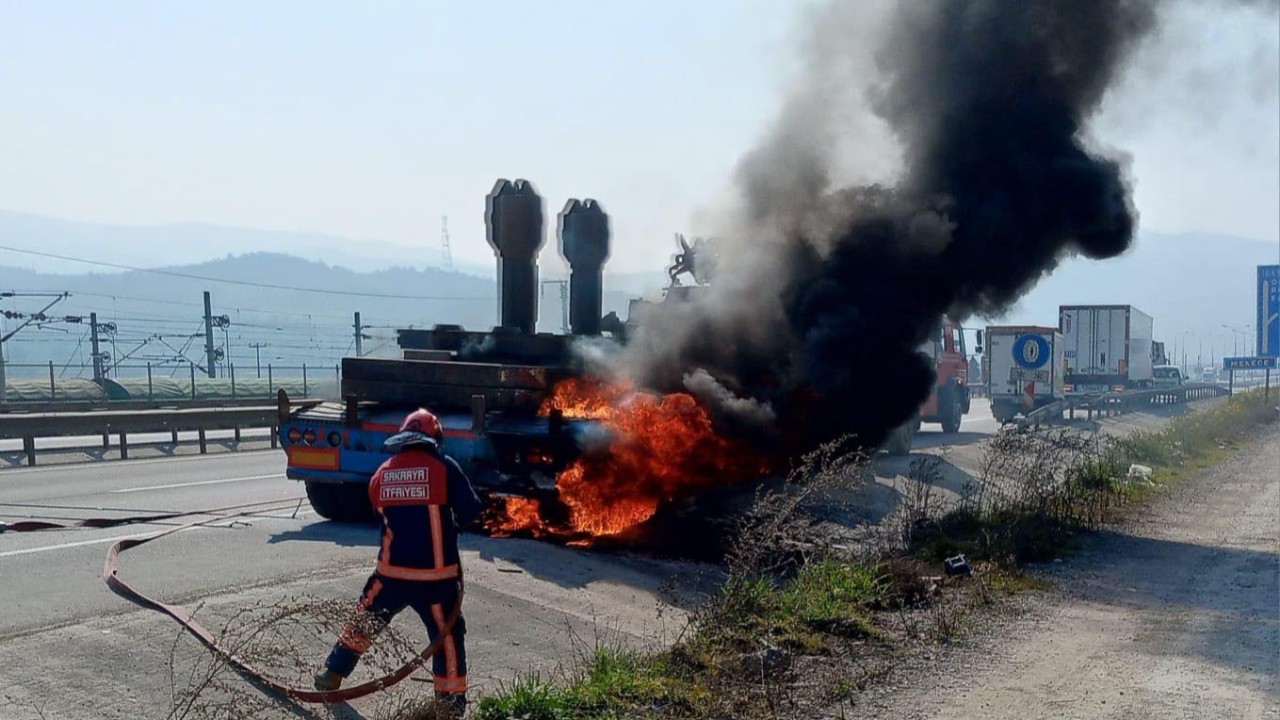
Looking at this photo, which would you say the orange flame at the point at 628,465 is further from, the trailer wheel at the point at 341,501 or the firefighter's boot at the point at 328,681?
the firefighter's boot at the point at 328,681

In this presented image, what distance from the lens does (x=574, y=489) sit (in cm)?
971

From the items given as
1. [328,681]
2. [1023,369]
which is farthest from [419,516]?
[1023,369]

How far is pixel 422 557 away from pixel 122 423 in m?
15.2

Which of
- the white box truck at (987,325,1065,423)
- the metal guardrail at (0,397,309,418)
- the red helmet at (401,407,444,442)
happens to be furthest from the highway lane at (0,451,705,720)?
the white box truck at (987,325,1065,423)

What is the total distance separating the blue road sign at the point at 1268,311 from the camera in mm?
38406

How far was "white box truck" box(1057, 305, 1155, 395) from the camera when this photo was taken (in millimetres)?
41406

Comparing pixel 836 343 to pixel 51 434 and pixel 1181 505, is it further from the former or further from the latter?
pixel 51 434

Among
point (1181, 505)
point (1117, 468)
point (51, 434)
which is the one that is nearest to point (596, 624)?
point (1181, 505)

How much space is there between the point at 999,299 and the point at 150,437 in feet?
64.7

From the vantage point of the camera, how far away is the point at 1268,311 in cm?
3872

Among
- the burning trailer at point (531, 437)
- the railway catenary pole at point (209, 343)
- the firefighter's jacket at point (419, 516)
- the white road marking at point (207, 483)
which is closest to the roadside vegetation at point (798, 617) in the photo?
the firefighter's jacket at point (419, 516)

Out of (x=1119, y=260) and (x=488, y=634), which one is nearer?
(x=488, y=634)

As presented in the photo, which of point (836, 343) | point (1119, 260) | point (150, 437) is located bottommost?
point (150, 437)

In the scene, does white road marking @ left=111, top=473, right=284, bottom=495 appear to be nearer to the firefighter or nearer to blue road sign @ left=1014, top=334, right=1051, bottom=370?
the firefighter
